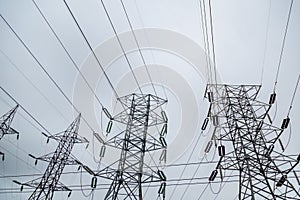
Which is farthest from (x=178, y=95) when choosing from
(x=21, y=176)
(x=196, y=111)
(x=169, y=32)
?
(x=21, y=176)

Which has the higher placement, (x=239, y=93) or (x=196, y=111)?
(x=196, y=111)

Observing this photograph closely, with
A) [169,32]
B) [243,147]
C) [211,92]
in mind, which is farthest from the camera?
[169,32]

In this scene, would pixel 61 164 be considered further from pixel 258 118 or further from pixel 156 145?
pixel 258 118

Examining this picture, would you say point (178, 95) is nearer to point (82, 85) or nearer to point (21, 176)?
point (82, 85)

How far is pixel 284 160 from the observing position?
11.2 metres

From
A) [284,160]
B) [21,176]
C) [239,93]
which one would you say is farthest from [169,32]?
[21,176]

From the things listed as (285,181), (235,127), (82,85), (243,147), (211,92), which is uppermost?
(82,85)

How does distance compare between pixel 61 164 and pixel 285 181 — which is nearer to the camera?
pixel 285 181

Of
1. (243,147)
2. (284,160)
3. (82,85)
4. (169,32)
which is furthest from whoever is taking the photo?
(82,85)

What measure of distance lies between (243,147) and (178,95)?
8.77 metres

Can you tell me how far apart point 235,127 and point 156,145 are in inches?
141

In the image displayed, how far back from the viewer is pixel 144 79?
20.5 metres

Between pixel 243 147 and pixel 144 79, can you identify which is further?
pixel 144 79

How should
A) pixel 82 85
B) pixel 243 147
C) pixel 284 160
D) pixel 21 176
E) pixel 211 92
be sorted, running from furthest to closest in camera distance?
pixel 21 176
pixel 82 85
pixel 211 92
pixel 243 147
pixel 284 160
